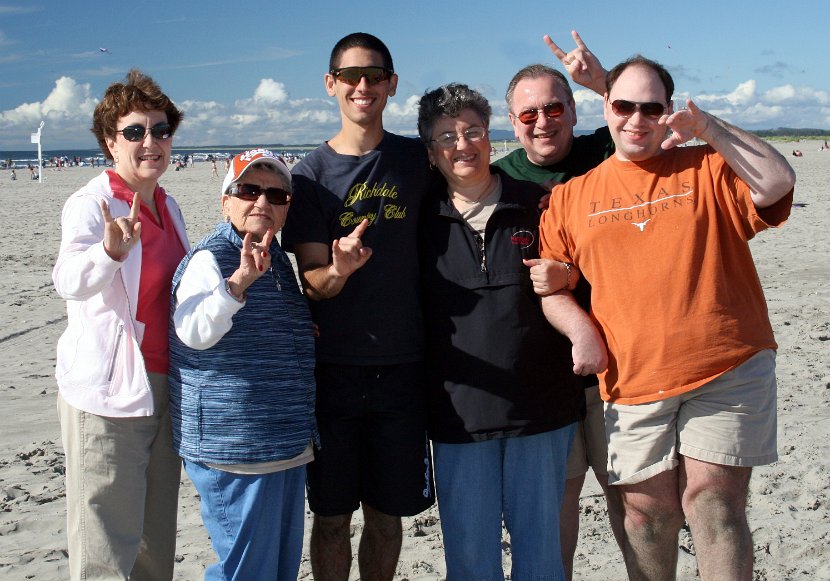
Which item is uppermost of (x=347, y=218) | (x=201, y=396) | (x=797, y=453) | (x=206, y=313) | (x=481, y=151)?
(x=481, y=151)

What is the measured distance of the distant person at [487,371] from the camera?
3.48m

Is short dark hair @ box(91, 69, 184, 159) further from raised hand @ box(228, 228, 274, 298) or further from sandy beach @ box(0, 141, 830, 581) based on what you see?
sandy beach @ box(0, 141, 830, 581)

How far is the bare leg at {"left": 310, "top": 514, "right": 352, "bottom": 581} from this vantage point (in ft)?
12.5

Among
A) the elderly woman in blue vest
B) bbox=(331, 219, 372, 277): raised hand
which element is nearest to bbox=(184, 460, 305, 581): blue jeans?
the elderly woman in blue vest

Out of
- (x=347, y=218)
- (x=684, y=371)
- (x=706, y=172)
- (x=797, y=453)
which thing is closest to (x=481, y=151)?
(x=347, y=218)

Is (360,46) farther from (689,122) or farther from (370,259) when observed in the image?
(689,122)

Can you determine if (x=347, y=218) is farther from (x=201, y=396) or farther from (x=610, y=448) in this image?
(x=610, y=448)

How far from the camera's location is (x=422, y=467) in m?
3.78

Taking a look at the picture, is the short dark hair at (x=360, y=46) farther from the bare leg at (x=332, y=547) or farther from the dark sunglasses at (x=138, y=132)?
the bare leg at (x=332, y=547)

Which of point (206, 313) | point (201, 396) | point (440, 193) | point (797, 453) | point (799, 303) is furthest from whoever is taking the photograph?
point (799, 303)

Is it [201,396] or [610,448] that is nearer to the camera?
A: [201,396]

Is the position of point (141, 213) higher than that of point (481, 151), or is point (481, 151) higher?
point (481, 151)

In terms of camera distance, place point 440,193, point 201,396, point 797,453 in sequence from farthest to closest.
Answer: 1. point 797,453
2. point 440,193
3. point 201,396

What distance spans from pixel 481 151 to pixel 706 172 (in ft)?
3.38
